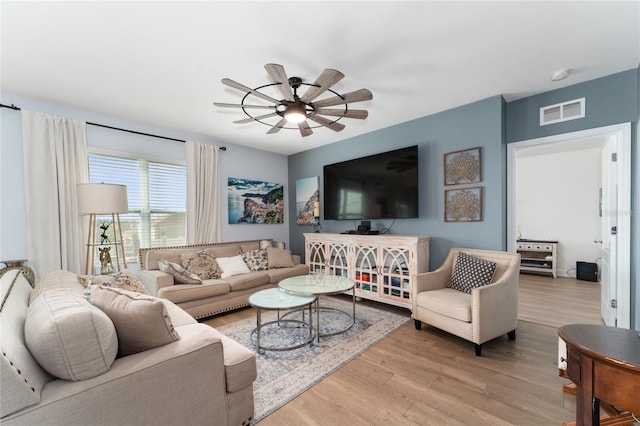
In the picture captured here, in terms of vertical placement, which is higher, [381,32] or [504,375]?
[381,32]

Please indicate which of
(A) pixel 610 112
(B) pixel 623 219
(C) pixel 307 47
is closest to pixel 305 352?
(C) pixel 307 47

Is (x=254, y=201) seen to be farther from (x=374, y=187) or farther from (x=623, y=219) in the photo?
(x=623, y=219)

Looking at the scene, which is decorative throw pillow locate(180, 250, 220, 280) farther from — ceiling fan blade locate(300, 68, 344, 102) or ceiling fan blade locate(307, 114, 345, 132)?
ceiling fan blade locate(300, 68, 344, 102)

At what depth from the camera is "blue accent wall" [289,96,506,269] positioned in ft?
9.66

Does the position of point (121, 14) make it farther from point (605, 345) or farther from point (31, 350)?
point (605, 345)

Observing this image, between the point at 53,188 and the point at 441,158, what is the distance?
4.55 meters

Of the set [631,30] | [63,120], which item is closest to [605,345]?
[631,30]

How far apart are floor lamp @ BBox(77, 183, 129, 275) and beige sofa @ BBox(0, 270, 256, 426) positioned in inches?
62.2

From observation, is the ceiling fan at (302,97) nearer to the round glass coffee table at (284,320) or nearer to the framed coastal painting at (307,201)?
the round glass coffee table at (284,320)

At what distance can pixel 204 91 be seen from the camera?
271 centimetres

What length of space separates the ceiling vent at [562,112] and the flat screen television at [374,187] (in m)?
1.35

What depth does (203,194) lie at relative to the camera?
13.4ft

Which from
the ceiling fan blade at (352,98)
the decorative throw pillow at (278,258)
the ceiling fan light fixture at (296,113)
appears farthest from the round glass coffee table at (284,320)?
the ceiling fan blade at (352,98)

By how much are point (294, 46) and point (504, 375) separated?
115 inches
